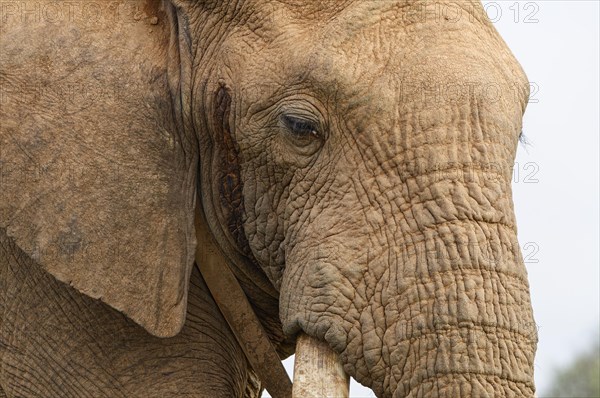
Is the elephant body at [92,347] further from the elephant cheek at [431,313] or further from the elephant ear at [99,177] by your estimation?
the elephant cheek at [431,313]

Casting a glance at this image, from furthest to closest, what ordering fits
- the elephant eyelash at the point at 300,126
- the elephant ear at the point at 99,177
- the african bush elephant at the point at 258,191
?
the elephant ear at the point at 99,177
the elephant eyelash at the point at 300,126
the african bush elephant at the point at 258,191

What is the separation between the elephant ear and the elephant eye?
566 mm

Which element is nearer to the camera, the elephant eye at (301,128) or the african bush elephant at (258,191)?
the african bush elephant at (258,191)

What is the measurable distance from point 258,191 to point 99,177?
62 cm

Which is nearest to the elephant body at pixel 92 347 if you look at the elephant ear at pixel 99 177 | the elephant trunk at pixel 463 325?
the elephant ear at pixel 99 177

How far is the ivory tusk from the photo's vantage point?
648cm

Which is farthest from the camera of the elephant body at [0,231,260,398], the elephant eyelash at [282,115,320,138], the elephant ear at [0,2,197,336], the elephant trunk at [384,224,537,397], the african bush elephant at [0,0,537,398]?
the elephant body at [0,231,260,398]

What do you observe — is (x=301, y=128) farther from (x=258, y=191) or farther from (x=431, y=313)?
(x=431, y=313)

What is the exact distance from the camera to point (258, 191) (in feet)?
22.7

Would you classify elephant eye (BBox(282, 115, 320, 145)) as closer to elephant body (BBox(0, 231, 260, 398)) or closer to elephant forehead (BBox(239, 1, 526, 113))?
elephant forehead (BBox(239, 1, 526, 113))

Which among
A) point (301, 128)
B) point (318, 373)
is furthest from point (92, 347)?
point (301, 128)

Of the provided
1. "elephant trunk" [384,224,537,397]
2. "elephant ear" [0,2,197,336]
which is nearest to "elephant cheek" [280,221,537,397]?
"elephant trunk" [384,224,537,397]

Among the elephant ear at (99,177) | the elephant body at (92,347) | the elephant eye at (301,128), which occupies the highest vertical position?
the elephant eye at (301,128)

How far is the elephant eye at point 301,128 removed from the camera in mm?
6664
